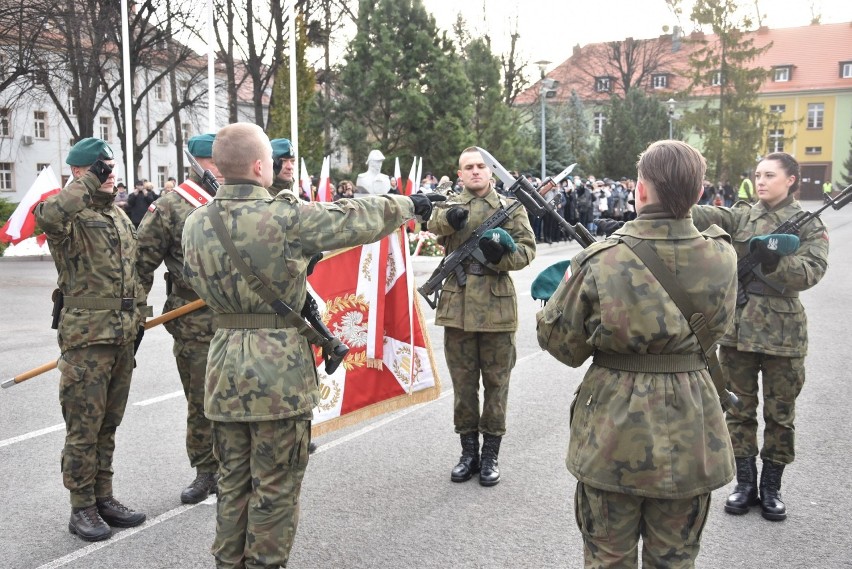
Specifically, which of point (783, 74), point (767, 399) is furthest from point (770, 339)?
point (783, 74)

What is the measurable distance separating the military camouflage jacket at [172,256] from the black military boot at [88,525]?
3.50 ft

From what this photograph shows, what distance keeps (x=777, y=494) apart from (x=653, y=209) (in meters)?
2.61

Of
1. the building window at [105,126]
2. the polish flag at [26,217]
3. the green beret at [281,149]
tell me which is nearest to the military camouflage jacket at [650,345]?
the green beret at [281,149]

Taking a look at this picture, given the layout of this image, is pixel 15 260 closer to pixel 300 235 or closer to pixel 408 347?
pixel 408 347

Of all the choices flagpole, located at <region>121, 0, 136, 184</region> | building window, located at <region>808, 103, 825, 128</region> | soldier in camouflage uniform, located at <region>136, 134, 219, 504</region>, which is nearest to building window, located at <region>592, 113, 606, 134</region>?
building window, located at <region>808, 103, 825, 128</region>

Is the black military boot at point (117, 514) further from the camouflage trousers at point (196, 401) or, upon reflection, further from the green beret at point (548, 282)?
the green beret at point (548, 282)

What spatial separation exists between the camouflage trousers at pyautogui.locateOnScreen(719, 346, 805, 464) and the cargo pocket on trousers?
1.93 m

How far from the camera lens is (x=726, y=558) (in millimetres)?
4043

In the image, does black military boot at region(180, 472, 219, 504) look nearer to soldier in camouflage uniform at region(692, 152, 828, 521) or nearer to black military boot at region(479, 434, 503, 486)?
black military boot at region(479, 434, 503, 486)

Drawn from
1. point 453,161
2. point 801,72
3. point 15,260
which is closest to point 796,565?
point 15,260

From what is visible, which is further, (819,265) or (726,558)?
(819,265)

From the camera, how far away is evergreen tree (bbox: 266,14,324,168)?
2650cm

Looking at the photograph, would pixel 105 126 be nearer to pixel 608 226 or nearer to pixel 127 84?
pixel 127 84

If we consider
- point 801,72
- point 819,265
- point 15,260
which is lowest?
point 15,260
